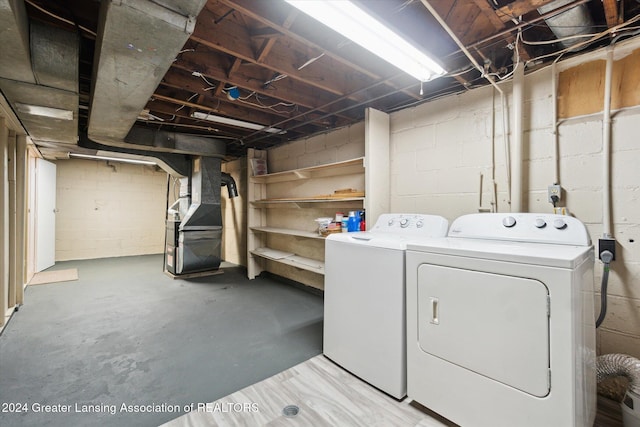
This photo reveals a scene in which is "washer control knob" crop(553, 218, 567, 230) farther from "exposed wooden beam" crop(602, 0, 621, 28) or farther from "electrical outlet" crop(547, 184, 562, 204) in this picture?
"exposed wooden beam" crop(602, 0, 621, 28)

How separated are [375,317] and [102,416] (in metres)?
1.67

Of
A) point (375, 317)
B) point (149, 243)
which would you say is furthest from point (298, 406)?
point (149, 243)

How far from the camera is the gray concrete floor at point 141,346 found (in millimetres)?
1702

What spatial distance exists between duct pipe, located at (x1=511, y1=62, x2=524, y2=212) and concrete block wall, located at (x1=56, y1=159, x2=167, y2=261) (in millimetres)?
7230

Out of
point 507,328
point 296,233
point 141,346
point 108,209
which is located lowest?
point 141,346

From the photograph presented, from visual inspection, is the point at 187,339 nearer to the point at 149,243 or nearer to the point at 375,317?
the point at 375,317

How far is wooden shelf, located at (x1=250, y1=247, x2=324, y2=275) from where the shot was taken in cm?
348

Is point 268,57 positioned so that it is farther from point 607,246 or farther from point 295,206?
point 607,246

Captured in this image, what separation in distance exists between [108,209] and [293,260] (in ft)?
16.7

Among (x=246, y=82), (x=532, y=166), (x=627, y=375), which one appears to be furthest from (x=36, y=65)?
(x=627, y=375)

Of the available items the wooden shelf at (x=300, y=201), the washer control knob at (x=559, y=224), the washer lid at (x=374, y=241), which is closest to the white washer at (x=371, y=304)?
the washer lid at (x=374, y=241)

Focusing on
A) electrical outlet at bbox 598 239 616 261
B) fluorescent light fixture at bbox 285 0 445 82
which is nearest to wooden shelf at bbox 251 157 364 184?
fluorescent light fixture at bbox 285 0 445 82

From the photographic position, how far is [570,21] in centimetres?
160

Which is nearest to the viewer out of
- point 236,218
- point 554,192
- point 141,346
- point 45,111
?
point 554,192
